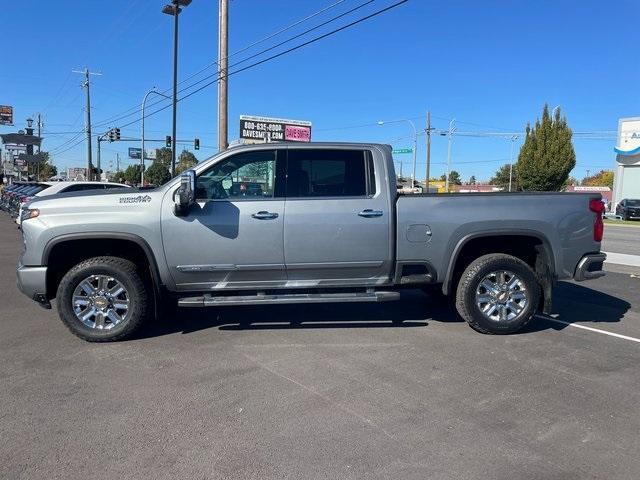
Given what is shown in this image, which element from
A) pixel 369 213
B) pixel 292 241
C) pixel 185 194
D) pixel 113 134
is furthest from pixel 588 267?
pixel 113 134

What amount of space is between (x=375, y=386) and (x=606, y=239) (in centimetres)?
1775

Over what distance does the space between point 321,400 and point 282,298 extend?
1641mm

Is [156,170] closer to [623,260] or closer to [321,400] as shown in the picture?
[623,260]

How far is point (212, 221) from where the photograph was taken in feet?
17.8

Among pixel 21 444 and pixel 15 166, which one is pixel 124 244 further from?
pixel 15 166

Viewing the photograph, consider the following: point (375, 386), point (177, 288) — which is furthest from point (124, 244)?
point (375, 386)

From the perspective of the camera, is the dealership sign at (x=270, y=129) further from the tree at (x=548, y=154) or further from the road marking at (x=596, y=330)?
the road marking at (x=596, y=330)

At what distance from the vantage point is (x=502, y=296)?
19.2 ft

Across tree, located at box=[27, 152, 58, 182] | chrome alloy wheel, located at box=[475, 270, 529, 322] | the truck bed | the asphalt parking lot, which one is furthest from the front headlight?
tree, located at box=[27, 152, 58, 182]

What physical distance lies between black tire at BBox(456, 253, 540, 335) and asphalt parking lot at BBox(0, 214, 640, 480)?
164 millimetres

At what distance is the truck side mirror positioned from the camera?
5180 millimetres

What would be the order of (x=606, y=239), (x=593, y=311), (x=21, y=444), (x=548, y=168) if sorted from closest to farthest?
(x=21, y=444) < (x=593, y=311) < (x=606, y=239) < (x=548, y=168)

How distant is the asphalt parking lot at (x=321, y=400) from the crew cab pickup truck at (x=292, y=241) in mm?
466

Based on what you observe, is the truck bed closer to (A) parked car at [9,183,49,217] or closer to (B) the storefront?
(A) parked car at [9,183,49,217]
